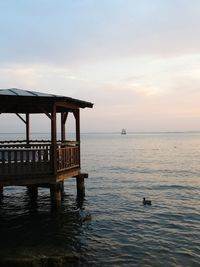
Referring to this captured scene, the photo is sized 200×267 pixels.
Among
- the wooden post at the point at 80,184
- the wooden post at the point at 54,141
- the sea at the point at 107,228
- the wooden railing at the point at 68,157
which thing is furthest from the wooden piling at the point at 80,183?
the wooden post at the point at 54,141

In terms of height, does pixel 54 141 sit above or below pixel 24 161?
above

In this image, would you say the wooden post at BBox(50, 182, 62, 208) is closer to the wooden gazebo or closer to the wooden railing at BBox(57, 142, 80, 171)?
the wooden gazebo

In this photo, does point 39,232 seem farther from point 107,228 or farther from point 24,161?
point 24,161

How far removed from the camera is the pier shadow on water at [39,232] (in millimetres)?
10516

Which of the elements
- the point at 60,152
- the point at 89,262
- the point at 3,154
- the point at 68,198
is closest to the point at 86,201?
the point at 68,198

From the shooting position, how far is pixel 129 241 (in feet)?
44.2

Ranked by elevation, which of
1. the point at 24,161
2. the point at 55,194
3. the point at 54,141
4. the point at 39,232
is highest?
the point at 54,141

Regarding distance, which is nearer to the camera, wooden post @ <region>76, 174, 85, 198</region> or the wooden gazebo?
the wooden gazebo

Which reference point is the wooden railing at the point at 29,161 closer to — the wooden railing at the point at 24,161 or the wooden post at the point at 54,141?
the wooden railing at the point at 24,161

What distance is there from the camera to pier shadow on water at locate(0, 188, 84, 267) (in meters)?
10.5

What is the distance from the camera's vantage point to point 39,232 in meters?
14.2

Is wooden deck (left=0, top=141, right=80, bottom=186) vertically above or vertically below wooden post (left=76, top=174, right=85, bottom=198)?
above

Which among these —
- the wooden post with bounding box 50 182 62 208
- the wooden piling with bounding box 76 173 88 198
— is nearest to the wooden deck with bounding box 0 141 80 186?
the wooden post with bounding box 50 182 62 208

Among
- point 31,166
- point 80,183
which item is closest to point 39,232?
point 31,166
